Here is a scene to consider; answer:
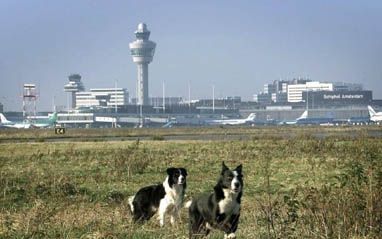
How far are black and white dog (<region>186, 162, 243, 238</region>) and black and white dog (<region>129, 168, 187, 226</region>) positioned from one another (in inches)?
89.2

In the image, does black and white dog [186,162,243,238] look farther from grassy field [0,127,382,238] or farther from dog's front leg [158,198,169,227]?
dog's front leg [158,198,169,227]

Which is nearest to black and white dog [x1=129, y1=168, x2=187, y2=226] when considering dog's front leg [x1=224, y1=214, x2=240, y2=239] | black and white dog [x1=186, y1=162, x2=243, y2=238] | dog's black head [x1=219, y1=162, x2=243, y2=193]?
black and white dog [x1=186, y1=162, x2=243, y2=238]

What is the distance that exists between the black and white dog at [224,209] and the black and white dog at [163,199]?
2.27 m

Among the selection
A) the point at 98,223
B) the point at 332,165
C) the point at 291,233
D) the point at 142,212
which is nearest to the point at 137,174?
the point at 332,165

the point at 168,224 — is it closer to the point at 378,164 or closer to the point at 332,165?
the point at 378,164

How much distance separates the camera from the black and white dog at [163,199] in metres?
11.5

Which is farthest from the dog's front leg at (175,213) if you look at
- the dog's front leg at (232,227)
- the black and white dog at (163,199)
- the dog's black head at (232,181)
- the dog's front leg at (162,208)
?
the dog's front leg at (232,227)

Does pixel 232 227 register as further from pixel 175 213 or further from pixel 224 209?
pixel 175 213

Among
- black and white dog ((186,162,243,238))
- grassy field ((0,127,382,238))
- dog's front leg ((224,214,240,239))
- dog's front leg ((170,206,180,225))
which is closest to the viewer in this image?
grassy field ((0,127,382,238))

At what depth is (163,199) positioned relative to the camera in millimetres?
11602

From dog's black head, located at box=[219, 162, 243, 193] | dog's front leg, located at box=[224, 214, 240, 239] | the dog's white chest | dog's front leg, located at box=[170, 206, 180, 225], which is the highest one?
dog's black head, located at box=[219, 162, 243, 193]

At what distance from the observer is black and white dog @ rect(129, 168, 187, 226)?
37.6 feet

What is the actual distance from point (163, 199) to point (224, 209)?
9.81 feet

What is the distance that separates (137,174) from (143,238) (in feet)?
45.4
